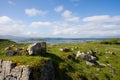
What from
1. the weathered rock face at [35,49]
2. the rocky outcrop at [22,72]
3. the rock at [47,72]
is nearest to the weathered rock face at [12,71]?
the rocky outcrop at [22,72]

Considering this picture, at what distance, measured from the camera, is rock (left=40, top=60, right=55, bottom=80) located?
31269 millimetres

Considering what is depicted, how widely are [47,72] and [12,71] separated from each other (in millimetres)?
5618

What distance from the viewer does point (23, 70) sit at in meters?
29.2

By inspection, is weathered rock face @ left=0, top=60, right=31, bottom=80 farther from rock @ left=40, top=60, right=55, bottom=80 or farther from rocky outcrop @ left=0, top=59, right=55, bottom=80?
rock @ left=40, top=60, right=55, bottom=80

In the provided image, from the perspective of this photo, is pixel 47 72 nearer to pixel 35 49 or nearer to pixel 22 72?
pixel 22 72

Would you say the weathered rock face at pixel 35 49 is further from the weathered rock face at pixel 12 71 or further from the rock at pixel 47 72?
the weathered rock face at pixel 12 71

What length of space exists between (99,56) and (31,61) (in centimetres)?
3148

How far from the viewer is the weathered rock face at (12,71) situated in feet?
95.0

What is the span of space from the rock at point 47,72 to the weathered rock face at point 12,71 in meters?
3.08

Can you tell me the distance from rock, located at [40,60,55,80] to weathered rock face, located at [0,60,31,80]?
10.1 feet

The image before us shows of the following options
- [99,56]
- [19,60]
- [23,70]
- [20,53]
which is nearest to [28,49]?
[20,53]

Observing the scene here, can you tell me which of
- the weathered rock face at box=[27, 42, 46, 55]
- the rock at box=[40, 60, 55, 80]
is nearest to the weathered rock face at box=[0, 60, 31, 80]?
the rock at box=[40, 60, 55, 80]

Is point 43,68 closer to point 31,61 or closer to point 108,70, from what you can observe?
point 31,61

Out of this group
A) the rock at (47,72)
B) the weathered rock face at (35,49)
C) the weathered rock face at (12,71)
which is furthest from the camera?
the weathered rock face at (35,49)
